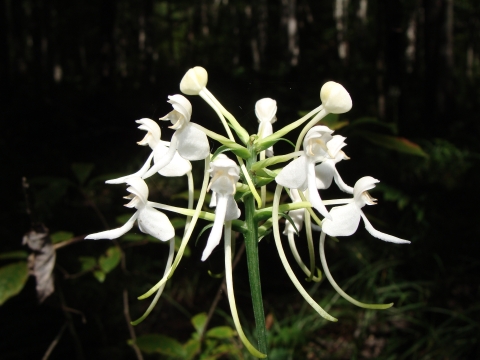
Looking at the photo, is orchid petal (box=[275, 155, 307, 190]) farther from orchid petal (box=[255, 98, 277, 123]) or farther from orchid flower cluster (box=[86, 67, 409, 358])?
orchid petal (box=[255, 98, 277, 123])

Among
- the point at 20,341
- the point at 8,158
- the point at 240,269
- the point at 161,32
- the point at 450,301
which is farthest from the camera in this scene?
the point at 161,32

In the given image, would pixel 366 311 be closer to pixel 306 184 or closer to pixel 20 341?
pixel 20 341

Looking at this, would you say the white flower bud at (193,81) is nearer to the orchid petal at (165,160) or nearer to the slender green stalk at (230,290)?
the orchid petal at (165,160)

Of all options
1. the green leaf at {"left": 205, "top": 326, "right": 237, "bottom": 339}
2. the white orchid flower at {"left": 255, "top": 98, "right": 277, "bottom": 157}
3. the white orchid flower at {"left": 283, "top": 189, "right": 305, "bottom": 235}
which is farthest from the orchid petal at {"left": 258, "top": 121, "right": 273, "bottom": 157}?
the green leaf at {"left": 205, "top": 326, "right": 237, "bottom": 339}

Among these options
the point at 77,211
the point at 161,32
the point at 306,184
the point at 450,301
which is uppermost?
the point at 161,32

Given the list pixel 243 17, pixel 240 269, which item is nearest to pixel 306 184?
pixel 240 269

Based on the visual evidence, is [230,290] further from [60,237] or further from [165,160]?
[60,237]
